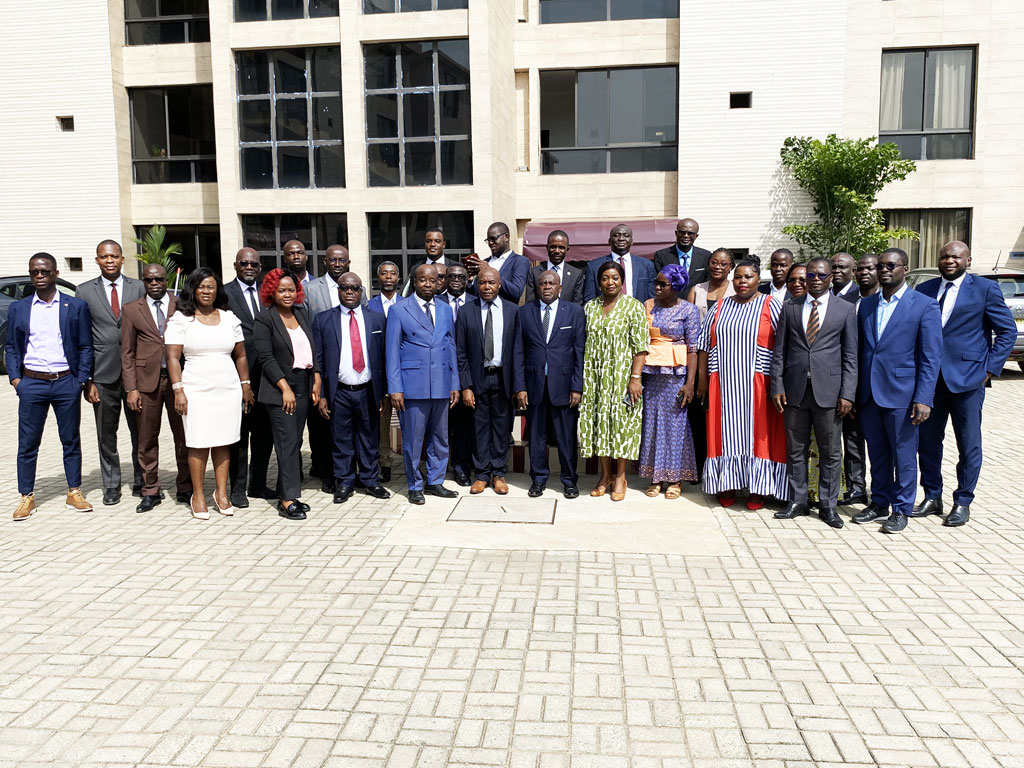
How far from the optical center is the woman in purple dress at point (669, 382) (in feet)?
23.0

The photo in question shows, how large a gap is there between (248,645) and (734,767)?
8.42 feet

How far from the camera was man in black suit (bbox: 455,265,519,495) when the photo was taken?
7.30 m

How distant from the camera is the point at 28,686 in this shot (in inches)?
157

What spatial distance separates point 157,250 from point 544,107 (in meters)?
9.85

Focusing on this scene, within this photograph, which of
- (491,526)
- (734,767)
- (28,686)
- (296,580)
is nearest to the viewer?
(734,767)

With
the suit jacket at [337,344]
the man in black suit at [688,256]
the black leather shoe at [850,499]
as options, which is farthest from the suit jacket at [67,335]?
the black leather shoe at [850,499]

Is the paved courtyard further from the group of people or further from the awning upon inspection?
the awning

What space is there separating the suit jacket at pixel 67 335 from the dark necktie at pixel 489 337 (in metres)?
3.40

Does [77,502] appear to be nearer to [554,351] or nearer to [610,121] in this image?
[554,351]

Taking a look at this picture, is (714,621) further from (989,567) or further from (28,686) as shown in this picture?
(28,686)

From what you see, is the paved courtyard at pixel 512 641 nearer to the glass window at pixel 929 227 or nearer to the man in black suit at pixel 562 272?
the man in black suit at pixel 562 272


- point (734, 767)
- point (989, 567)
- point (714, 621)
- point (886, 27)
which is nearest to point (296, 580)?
point (714, 621)

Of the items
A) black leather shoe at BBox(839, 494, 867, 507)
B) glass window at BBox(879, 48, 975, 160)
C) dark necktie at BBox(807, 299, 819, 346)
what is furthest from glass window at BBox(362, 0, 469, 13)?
black leather shoe at BBox(839, 494, 867, 507)

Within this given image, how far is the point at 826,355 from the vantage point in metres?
6.45
